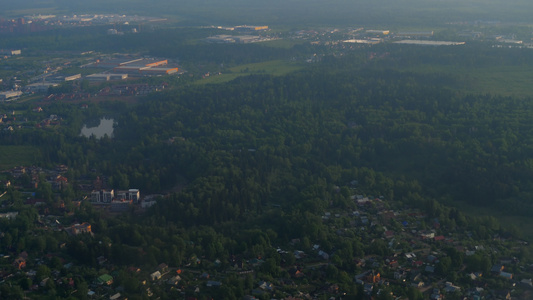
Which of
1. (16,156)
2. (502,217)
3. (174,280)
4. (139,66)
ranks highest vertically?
(139,66)

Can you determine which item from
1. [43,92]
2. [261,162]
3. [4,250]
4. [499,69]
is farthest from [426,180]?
[43,92]

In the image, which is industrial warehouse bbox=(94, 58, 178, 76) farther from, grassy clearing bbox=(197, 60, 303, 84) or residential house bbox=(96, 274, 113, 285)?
residential house bbox=(96, 274, 113, 285)

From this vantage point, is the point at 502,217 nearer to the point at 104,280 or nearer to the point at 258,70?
the point at 104,280

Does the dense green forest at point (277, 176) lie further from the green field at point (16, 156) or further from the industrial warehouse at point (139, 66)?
the industrial warehouse at point (139, 66)

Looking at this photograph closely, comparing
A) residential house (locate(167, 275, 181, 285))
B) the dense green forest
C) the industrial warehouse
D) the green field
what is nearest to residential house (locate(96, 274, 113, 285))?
the dense green forest

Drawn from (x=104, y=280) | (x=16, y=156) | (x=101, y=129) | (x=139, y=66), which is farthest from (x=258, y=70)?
(x=104, y=280)

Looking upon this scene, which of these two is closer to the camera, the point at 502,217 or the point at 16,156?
the point at 502,217

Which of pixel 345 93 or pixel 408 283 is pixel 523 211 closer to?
pixel 408 283
